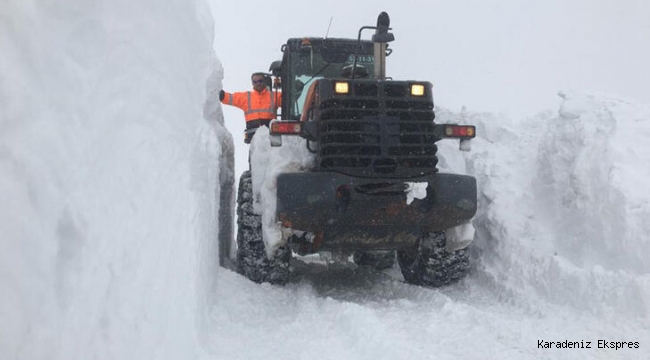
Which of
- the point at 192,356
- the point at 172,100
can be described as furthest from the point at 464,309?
the point at 172,100

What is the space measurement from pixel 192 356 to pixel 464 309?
7.31 ft

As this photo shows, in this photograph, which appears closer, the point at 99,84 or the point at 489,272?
the point at 99,84

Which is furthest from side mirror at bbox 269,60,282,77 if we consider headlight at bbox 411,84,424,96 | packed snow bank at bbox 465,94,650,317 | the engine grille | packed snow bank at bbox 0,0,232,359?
packed snow bank at bbox 0,0,232,359

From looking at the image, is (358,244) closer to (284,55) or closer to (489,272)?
(489,272)

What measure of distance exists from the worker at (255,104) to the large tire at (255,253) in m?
1.95

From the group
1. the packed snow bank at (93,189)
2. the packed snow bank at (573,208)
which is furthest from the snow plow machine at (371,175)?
the packed snow bank at (93,189)

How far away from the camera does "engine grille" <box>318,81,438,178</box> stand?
5.27 m

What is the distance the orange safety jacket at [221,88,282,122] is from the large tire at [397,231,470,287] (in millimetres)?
2857

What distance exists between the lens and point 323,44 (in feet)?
23.5

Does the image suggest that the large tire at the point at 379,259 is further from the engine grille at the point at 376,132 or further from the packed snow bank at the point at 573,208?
the engine grille at the point at 376,132

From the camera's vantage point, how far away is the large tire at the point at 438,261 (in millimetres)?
6070

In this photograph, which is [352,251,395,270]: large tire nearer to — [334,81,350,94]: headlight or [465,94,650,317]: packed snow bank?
[465,94,650,317]: packed snow bank

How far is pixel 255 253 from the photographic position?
607cm

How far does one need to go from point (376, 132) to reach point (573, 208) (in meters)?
1.92
